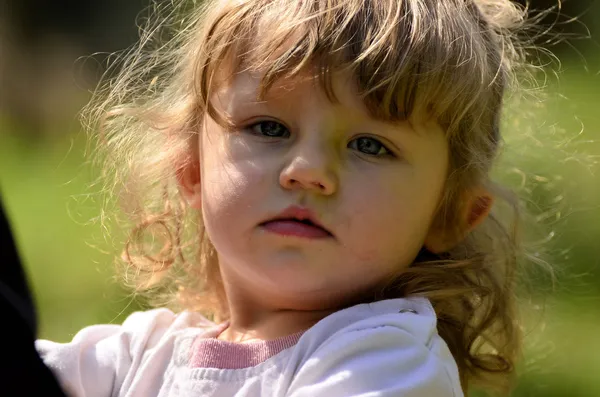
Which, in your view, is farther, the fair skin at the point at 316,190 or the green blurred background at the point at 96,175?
the green blurred background at the point at 96,175

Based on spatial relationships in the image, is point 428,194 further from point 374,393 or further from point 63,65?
point 63,65

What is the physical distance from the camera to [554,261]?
2.73 metres

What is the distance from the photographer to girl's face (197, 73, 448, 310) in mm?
1540

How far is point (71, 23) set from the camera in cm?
575

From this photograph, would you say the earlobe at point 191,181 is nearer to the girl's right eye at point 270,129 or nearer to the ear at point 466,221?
the girl's right eye at point 270,129

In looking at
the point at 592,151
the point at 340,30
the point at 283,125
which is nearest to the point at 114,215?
the point at 283,125

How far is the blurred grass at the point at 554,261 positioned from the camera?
2605 mm

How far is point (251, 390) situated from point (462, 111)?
22.4 inches

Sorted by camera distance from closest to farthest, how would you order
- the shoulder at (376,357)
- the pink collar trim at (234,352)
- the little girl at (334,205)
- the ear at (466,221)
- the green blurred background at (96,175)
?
the shoulder at (376,357)
the little girl at (334,205)
the pink collar trim at (234,352)
the ear at (466,221)
the green blurred background at (96,175)

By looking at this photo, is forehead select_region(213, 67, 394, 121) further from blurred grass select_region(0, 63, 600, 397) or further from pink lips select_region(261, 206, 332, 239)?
blurred grass select_region(0, 63, 600, 397)

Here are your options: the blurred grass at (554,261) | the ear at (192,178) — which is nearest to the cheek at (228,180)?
the ear at (192,178)

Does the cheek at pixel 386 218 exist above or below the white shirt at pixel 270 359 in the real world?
above

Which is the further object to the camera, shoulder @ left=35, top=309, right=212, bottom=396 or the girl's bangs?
shoulder @ left=35, top=309, right=212, bottom=396

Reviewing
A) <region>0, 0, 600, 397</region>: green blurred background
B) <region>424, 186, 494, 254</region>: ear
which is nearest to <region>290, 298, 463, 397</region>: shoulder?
<region>424, 186, 494, 254</region>: ear
